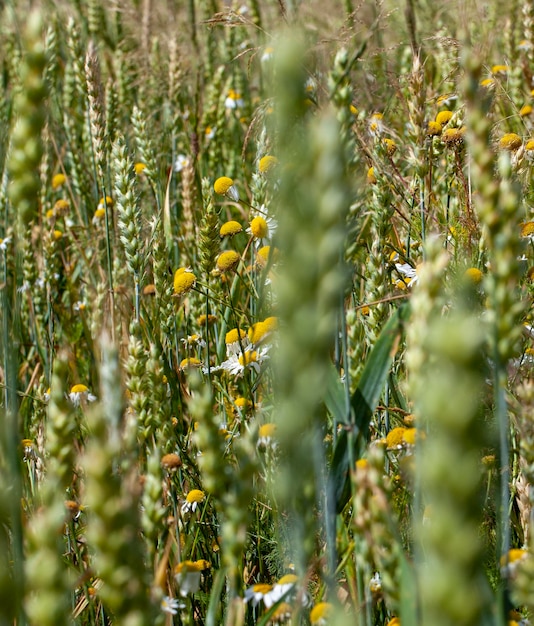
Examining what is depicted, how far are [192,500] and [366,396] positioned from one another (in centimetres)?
64

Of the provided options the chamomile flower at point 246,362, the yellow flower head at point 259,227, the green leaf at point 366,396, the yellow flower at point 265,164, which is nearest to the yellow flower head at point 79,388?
the chamomile flower at point 246,362

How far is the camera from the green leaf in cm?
81

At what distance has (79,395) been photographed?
1.80 metres

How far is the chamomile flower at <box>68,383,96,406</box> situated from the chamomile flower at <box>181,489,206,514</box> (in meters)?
0.49

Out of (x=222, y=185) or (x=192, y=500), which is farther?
(x=222, y=185)

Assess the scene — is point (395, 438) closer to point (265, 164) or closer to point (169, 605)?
point (169, 605)

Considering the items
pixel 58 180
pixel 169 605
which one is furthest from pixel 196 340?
pixel 58 180

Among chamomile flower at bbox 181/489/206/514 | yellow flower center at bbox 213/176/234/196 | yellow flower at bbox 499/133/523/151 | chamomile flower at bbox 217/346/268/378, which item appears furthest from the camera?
yellow flower center at bbox 213/176/234/196

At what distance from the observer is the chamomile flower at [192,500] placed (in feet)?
4.40

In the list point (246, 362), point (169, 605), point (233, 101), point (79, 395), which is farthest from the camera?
point (233, 101)

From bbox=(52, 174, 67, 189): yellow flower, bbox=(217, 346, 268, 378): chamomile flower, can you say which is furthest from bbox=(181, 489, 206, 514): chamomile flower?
bbox=(52, 174, 67, 189): yellow flower

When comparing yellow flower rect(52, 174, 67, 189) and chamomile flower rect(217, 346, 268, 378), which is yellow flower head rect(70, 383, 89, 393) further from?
yellow flower rect(52, 174, 67, 189)

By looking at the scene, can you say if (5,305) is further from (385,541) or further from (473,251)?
(473,251)

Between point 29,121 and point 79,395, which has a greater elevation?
point 29,121
